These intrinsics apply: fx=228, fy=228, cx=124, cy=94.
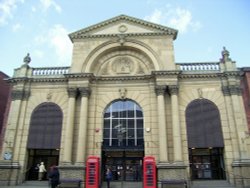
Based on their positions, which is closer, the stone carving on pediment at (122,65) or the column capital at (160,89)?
the column capital at (160,89)

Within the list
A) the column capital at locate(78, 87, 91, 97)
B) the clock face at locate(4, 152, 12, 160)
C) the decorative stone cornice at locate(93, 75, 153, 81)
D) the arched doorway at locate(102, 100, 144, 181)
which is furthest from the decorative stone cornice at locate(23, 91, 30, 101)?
the arched doorway at locate(102, 100, 144, 181)

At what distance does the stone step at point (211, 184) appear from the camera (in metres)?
17.2

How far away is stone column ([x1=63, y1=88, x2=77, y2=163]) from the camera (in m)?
18.6

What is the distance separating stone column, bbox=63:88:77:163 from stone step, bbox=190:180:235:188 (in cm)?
1012

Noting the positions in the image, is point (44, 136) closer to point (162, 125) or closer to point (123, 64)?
point (123, 64)

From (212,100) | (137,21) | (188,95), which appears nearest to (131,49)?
(137,21)

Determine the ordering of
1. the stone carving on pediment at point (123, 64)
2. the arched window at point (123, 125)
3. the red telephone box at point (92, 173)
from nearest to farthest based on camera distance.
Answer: the red telephone box at point (92, 173) → the arched window at point (123, 125) → the stone carving on pediment at point (123, 64)

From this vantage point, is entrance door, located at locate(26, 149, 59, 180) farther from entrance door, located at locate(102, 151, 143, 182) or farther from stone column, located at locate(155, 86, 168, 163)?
stone column, located at locate(155, 86, 168, 163)

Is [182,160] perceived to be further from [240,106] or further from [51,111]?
[51,111]

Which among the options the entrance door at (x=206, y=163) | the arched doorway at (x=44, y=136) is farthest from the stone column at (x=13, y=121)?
the entrance door at (x=206, y=163)

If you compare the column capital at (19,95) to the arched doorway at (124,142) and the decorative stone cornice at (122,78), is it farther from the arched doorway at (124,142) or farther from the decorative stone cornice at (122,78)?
the arched doorway at (124,142)

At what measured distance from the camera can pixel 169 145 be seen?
61.9ft

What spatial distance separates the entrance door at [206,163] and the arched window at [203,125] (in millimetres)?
1838

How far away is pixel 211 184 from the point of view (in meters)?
17.7
